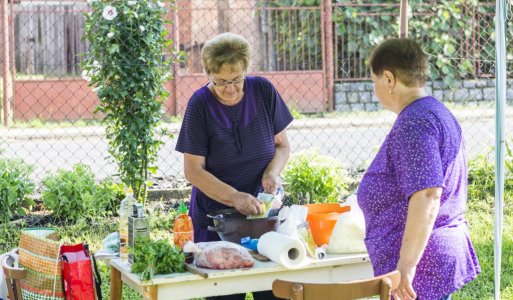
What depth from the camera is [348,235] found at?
3.74 meters

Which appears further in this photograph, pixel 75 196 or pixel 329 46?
pixel 329 46

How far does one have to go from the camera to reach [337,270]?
12.2 ft

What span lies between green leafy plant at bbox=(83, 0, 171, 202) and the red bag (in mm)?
2863

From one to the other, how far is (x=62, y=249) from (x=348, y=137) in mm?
8589

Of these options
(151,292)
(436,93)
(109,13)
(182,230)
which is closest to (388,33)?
(436,93)

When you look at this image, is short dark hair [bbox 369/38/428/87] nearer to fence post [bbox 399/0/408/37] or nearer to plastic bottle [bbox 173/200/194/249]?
plastic bottle [bbox 173/200/194/249]

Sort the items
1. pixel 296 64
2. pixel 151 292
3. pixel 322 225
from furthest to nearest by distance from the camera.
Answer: pixel 296 64
pixel 322 225
pixel 151 292

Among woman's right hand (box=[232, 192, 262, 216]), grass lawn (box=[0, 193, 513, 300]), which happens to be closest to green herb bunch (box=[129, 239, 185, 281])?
woman's right hand (box=[232, 192, 262, 216])

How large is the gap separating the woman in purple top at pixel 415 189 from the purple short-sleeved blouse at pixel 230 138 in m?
1.02

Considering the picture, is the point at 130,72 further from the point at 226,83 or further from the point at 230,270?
the point at 230,270

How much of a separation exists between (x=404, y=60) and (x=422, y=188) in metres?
0.46

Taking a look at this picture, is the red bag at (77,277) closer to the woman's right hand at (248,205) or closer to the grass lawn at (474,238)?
the woman's right hand at (248,205)

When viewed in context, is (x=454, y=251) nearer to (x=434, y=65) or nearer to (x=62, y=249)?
(x=62, y=249)

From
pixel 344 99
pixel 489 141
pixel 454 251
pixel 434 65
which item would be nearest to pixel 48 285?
pixel 454 251
